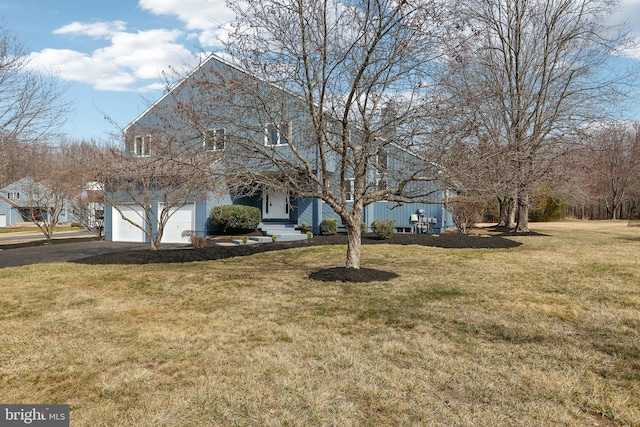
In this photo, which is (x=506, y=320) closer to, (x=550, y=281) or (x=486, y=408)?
(x=486, y=408)

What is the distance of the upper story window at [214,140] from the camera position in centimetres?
670

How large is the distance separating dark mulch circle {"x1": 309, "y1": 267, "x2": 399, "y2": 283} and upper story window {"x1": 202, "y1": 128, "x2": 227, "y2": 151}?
3.11 m

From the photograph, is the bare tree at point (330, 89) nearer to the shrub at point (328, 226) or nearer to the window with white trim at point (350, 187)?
the window with white trim at point (350, 187)

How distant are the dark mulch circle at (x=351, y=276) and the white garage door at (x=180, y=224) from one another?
10.8 metres

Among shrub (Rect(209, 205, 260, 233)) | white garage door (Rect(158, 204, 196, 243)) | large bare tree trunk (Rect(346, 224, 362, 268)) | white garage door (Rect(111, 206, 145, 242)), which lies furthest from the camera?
white garage door (Rect(111, 206, 145, 242))

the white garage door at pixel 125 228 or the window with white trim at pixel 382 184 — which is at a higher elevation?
the window with white trim at pixel 382 184

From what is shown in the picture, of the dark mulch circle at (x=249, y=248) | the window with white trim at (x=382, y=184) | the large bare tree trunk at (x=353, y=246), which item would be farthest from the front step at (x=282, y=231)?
the window with white trim at (x=382, y=184)

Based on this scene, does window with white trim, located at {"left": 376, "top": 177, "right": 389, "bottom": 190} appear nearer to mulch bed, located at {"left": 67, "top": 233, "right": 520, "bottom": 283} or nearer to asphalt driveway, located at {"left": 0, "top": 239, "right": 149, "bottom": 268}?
mulch bed, located at {"left": 67, "top": 233, "right": 520, "bottom": 283}

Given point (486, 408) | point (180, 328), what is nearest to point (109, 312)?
point (180, 328)

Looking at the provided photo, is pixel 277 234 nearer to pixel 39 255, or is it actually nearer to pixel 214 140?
pixel 39 255

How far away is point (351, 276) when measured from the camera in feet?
24.8

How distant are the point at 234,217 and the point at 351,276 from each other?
9.54 metres

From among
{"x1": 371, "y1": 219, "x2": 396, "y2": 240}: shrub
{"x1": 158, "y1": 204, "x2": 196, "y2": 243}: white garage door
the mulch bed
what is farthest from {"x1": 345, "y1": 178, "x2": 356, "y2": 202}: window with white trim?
{"x1": 158, "y1": 204, "x2": 196, "y2": 243}: white garage door

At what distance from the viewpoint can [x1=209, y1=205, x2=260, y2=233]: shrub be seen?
52.5ft
